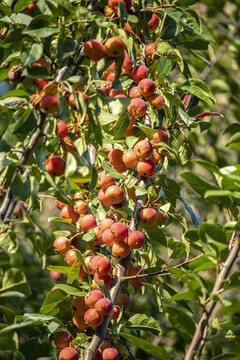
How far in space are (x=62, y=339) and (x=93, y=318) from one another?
0.08 m

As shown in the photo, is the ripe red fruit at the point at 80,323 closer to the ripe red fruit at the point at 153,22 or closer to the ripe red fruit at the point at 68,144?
the ripe red fruit at the point at 68,144

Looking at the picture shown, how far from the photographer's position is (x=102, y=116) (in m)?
0.88

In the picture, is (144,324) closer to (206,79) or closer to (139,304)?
(139,304)

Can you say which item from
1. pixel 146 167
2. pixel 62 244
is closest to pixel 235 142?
pixel 146 167

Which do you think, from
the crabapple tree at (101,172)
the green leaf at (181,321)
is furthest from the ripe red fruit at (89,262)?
the green leaf at (181,321)

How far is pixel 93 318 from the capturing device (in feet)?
2.54

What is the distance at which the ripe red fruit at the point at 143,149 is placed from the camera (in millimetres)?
835

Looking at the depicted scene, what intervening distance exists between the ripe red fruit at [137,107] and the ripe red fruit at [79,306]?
0.37 m

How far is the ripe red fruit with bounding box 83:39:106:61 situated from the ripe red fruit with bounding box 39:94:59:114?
11cm

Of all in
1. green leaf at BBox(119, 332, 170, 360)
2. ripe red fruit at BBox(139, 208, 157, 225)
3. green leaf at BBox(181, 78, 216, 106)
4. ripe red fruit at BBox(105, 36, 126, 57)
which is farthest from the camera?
green leaf at BBox(181, 78, 216, 106)

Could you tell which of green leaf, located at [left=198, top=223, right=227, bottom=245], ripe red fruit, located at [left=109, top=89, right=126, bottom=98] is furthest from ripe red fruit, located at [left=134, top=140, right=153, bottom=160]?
green leaf, located at [left=198, top=223, right=227, bottom=245]

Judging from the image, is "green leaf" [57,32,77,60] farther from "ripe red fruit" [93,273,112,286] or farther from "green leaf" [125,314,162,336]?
"green leaf" [125,314,162,336]

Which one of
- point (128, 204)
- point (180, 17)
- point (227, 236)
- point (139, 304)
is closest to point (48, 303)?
point (128, 204)

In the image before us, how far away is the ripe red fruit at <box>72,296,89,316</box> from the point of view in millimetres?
846
